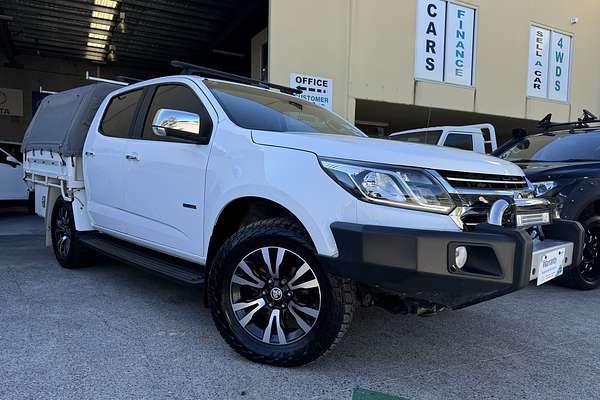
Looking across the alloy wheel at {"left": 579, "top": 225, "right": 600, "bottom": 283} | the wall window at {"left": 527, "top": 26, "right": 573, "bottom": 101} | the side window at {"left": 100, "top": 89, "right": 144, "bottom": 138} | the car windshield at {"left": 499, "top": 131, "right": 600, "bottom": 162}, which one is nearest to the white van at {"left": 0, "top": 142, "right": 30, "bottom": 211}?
the side window at {"left": 100, "top": 89, "right": 144, "bottom": 138}

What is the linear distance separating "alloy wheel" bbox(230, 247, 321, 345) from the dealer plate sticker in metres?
1.26

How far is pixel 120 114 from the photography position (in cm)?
453

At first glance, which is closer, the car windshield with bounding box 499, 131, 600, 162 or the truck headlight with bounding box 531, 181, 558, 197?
the truck headlight with bounding box 531, 181, 558, 197

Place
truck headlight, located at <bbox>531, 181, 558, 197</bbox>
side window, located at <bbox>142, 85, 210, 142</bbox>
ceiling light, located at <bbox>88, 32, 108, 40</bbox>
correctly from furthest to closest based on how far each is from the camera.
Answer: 1. ceiling light, located at <bbox>88, 32, 108, 40</bbox>
2. truck headlight, located at <bbox>531, 181, 558, 197</bbox>
3. side window, located at <bbox>142, 85, 210, 142</bbox>

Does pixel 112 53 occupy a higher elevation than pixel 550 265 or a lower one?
higher

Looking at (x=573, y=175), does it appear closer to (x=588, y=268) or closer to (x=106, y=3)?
(x=588, y=268)

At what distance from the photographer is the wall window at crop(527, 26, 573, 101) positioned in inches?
516

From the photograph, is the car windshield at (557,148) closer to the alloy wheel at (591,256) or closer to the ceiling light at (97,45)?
the alloy wheel at (591,256)

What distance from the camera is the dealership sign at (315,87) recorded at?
945 cm

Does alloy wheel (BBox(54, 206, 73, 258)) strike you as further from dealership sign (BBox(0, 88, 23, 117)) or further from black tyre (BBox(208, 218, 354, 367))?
dealership sign (BBox(0, 88, 23, 117))

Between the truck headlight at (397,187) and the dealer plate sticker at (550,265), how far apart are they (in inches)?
27.8

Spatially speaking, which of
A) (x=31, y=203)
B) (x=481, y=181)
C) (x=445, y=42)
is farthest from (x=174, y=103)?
(x=445, y=42)

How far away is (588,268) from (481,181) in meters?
2.99

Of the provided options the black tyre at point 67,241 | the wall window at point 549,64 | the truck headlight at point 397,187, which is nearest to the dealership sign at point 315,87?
the black tyre at point 67,241
